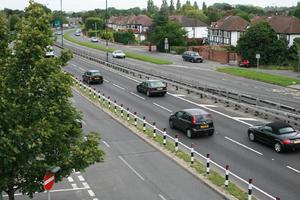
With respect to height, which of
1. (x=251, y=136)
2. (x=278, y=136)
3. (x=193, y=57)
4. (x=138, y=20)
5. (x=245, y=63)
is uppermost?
(x=138, y=20)

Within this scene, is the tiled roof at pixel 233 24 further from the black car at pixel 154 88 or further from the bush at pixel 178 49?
the black car at pixel 154 88

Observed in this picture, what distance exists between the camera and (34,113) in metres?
11.6

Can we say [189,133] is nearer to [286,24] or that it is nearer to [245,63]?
[245,63]

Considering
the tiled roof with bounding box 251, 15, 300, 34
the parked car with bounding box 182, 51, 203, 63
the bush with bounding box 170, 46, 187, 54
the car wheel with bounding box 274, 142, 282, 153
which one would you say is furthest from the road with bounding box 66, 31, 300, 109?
the tiled roof with bounding box 251, 15, 300, 34

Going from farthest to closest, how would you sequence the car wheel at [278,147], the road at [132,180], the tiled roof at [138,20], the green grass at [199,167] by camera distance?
the tiled roof at [138,20], the car wheel at [278,147], the road at [132,180], the green grass at [199,167]

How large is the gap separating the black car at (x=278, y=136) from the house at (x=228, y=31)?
73.0 metres

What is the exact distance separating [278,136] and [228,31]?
7808cm

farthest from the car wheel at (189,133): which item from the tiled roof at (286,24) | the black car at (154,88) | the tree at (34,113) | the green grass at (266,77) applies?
the tiled roof at (286,24)

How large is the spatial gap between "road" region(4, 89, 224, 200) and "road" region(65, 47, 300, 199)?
2326 millimetres

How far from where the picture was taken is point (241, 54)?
6844 centimetres

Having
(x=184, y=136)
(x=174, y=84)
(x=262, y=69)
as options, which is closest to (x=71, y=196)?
(x=184, y=136)

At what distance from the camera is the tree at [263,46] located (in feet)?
216

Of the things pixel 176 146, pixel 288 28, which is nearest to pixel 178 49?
pixel 288 28

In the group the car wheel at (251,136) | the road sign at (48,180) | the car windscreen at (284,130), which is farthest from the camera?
the car wheel at (251,136)
